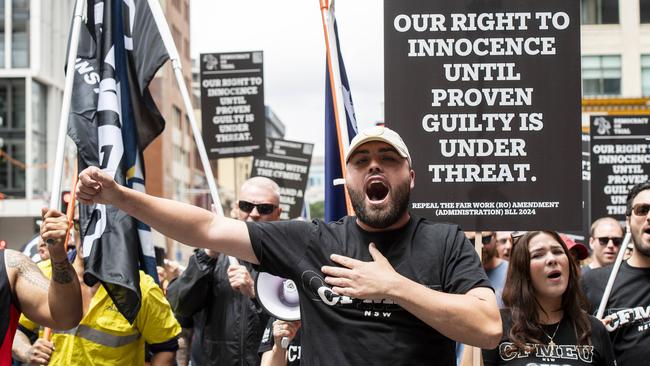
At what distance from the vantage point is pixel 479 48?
5965mm

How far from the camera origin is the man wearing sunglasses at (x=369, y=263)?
354cm

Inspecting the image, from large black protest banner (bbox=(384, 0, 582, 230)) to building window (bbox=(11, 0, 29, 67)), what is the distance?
45195 millimetres

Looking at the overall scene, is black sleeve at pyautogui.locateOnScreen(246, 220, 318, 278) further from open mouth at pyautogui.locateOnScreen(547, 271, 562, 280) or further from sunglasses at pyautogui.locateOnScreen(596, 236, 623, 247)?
sunglasses at pyautogui.locateOnScreen(596, 236, 623, 247)

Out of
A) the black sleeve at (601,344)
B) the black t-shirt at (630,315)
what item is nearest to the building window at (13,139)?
the black t-shirt at (630,315)

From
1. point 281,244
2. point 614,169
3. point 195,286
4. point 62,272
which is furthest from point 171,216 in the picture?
point 614,169

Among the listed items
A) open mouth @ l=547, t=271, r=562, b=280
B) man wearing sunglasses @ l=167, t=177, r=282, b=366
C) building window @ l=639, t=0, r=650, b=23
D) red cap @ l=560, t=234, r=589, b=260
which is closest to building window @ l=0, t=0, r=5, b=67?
building window @ l=639, t=0, r=650, b=23

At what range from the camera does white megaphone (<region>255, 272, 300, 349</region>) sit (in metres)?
5.25

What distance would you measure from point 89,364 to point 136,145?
1468mm

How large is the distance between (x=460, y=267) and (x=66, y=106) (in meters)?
2.70

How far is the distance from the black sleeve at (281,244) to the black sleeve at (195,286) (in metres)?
3.25

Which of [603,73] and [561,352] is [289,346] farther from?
[603,73]

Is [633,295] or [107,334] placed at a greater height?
[633,295]

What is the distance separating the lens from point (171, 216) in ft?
12.6

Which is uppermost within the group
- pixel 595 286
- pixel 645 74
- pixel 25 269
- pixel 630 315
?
pixel 645 74
